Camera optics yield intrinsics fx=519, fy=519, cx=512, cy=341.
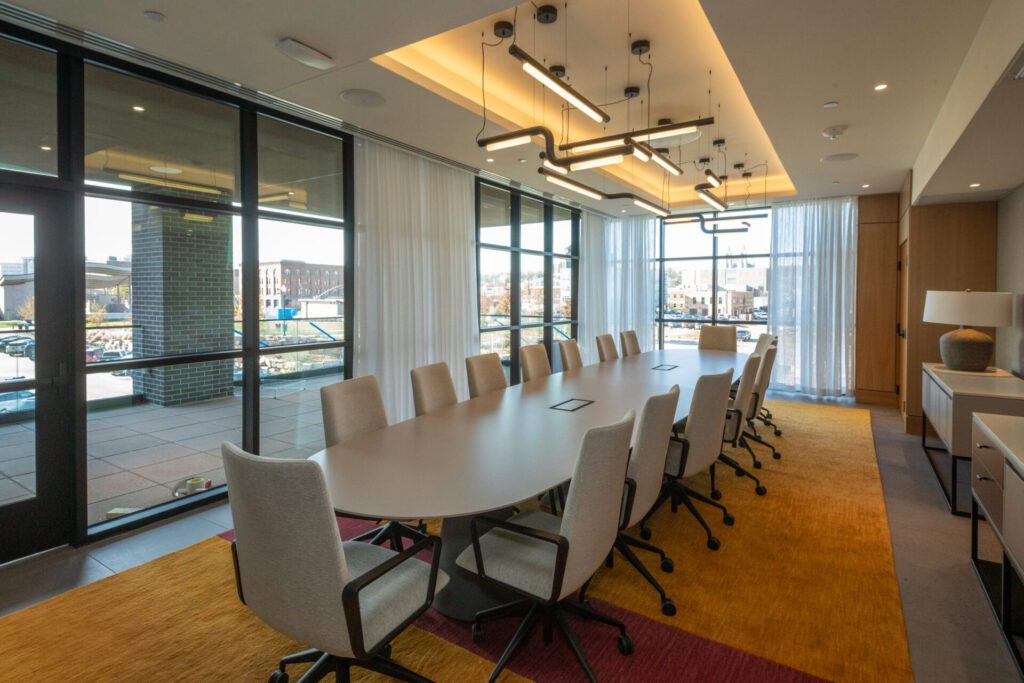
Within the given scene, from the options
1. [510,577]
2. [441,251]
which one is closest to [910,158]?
[441,251]

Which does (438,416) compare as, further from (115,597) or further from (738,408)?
(738,408)

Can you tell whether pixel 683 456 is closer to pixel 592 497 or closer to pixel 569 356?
pixel 592 497

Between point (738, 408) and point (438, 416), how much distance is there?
88.9 inches

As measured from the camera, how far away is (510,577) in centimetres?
195

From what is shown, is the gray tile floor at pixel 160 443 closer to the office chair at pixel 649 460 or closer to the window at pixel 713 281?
the office chair at pixel 649 460

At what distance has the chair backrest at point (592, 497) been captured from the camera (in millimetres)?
1825

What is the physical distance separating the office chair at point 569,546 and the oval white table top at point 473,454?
7.2 inches

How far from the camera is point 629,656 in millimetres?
2213

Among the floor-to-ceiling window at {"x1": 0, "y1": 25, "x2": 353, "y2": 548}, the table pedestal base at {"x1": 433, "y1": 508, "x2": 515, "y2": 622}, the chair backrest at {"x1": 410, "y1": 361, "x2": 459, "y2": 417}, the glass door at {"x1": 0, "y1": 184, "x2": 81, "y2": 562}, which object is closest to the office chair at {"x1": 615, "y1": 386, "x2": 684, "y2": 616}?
the table pedestal base at {"x1": 433, "y1": 508, "x2": 515, "y2": 622}

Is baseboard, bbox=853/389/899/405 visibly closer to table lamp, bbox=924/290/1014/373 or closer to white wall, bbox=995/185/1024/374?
white wall, bbox=995/185/1024/374

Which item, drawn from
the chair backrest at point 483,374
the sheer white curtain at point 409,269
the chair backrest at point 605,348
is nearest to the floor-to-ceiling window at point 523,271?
the sheer white curtain at point 409,269

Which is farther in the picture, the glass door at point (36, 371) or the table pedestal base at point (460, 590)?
the glass door at point (36, 371)

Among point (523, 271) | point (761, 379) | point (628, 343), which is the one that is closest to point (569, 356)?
point (628, 343)

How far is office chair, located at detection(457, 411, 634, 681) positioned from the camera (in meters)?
1.83
